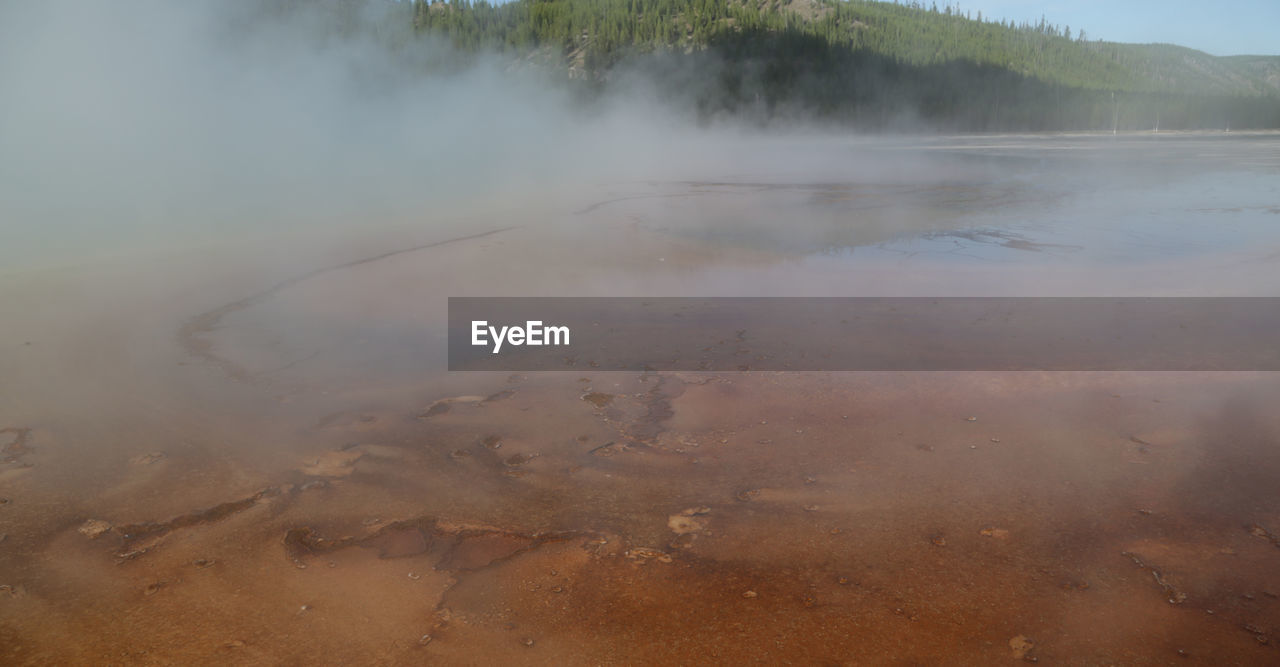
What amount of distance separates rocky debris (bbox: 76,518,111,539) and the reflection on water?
0.04ft

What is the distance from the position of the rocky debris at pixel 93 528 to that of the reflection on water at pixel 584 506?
1cm

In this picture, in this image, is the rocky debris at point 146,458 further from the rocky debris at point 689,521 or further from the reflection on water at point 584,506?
the rocky debris at point 689,521

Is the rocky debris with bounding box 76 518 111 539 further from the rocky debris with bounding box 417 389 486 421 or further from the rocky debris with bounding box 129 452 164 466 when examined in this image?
the rocky debris with bounding box 417 389 486 421

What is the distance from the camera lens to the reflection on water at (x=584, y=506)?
234 cm

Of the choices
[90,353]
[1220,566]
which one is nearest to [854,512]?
[1220,566]

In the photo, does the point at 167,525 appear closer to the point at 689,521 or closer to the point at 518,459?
the point at 518,459

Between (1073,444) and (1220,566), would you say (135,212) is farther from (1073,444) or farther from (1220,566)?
(1220,566)

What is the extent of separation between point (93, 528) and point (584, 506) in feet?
5.89

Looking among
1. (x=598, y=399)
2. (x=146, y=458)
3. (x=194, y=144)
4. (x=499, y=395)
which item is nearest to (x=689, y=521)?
(x=598, y=399)

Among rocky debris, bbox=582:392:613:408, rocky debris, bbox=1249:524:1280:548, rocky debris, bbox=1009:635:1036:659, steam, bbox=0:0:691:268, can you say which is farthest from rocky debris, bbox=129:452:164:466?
steam, bbox=0:0:691:268

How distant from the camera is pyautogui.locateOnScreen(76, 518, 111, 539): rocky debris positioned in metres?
2.90

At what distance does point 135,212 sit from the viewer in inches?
421

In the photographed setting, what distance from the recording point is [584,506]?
308 cm

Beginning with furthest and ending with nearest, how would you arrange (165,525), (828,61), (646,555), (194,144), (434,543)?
1. (828,61)
2. (194,144)
3. (165,525)
4. (434,543)
5. (646,555)
